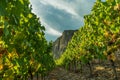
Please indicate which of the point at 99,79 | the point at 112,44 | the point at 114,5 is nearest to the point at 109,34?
the point at 112,44

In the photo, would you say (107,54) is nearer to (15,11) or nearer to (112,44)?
(112,44)

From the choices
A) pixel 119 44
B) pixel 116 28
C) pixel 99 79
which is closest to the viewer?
pixel 116 28

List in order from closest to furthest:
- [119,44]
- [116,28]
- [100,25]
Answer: [116,28] → [119,44] → [100,25]

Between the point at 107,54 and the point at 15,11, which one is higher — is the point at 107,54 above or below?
above

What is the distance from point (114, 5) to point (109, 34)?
3.29 meters

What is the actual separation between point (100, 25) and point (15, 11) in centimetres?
2766

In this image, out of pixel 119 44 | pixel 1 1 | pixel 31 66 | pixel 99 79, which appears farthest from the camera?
pixel 99 79

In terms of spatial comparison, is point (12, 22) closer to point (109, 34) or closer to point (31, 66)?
point (31, 66)

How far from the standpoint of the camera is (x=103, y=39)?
3070 centimetres

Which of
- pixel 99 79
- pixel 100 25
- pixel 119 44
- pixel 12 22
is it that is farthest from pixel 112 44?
pixel 12 22

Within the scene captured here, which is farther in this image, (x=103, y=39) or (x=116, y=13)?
(x=103, y=39)

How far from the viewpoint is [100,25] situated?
3134cm

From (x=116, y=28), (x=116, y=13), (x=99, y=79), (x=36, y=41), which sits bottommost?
(x=99, y=79)

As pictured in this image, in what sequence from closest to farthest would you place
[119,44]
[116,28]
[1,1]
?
[1,1] → [116,28] → [119,44]
